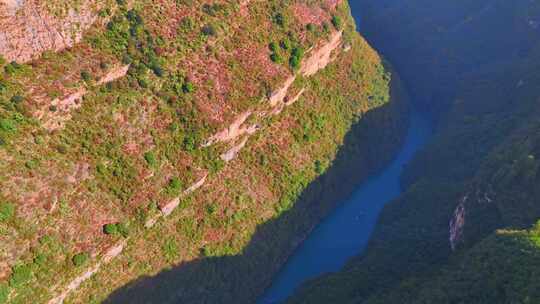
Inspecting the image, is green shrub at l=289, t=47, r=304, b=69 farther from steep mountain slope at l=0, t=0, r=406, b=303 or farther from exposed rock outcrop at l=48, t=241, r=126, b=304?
exposed rock outcrop at l=48, t=241, r=126, b=304

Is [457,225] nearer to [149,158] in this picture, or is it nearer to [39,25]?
[149,158]

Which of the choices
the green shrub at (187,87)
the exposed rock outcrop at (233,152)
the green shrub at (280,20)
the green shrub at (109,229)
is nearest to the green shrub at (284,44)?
the green shrub at (280,20)

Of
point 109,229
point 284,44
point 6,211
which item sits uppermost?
point 6,211

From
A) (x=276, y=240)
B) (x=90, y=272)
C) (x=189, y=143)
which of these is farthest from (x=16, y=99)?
(x=276, y=240)

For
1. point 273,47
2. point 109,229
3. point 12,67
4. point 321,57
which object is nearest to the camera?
point 12,67

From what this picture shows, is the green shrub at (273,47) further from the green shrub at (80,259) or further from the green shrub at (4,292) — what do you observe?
the green shrub at (4,292)

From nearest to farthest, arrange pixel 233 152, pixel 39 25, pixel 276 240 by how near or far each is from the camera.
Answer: pixel 39 25
pixel 233 152
pixel 276 240

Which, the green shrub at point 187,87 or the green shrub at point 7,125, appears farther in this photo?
the green shrub at point 187,87
